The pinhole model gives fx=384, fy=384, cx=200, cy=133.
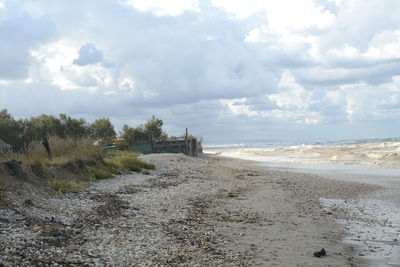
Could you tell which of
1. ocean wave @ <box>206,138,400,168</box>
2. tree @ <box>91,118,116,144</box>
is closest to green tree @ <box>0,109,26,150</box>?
tree @ <box>91,118,116,144</box>

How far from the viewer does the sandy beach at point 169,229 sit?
578 cm

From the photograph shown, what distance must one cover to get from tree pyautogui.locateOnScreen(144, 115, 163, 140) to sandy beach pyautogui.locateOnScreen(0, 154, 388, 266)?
32763mm

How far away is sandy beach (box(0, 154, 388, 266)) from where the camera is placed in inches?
227

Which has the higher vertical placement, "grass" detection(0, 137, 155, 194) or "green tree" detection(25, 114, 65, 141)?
"green tree" detection(25, 114, 65, 141)

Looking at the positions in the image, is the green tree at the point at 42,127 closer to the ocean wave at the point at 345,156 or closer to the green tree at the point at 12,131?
the green tree at the point at 12,131

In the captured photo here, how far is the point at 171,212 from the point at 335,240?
385 cm

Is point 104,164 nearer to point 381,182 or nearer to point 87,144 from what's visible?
point 87,144

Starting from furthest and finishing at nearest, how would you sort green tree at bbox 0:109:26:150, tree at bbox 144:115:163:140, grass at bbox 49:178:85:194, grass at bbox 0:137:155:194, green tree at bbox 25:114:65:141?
tree at bbox 144:115:163:140 < green tree at bbox 25:114:65:141 < green tree at bbox 0:109:26:150 < grass at bbox 0:137:155:194 < grass at bbox 49:178:85:194

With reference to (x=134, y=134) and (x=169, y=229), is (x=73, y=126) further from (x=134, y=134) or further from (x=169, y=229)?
(x=169, y=229)

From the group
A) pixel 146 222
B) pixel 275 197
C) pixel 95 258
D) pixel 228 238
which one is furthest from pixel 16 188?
pixel 275 197

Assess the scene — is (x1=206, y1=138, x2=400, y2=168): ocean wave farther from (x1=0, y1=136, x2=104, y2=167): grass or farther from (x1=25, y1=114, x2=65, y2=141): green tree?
(x1=0, y1=136, x2=104, y2=167): grass

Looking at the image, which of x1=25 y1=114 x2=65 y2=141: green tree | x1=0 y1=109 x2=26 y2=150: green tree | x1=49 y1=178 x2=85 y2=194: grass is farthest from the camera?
x1=25 y1=114 x2=65 y2=141: green tree

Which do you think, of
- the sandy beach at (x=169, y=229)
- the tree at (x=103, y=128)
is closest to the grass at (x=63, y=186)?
the sandy beach at (x=169, y=229)

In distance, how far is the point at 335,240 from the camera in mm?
7566
